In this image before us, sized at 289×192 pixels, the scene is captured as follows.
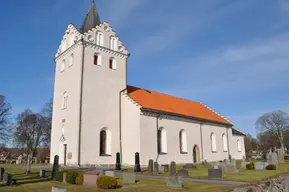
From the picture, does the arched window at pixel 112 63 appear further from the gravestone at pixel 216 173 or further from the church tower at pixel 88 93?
the gravestone at pixel 216 173

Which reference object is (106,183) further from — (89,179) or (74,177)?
(74,177)

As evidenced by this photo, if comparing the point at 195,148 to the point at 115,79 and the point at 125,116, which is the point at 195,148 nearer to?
the point at 125,116

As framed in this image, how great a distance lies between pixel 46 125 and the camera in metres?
48.3

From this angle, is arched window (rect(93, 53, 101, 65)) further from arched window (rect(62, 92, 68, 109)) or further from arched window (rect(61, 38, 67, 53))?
arched window (rect(62, 92, 68, 109))

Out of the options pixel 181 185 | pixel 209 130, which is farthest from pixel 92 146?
pixel 209 130

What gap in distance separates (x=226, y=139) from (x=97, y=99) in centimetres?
2159

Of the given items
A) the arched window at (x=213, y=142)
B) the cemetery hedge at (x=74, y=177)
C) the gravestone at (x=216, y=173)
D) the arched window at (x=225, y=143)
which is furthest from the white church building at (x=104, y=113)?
the gravestone at (x=216, y=173)

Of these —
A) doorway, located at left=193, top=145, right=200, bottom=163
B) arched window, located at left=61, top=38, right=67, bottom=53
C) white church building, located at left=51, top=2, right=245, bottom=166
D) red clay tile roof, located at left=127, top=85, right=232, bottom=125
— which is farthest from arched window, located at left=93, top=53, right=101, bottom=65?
doorway, located at left=193, top=145, right=200, bottom=163

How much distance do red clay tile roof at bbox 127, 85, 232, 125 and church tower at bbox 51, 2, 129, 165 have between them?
2604 millimetres

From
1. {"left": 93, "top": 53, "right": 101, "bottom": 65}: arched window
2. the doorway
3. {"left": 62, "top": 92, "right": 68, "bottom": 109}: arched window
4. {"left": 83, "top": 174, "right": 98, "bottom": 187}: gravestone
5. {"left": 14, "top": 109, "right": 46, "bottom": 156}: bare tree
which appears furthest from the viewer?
{"left": 14, "top": 109, "right": 46, "bottom": 156}: bare tree

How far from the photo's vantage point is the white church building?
23853mm

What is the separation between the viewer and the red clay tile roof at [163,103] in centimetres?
2808

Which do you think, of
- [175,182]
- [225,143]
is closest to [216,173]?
[175,182]

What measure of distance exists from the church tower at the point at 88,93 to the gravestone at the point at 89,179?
9.22 metres
